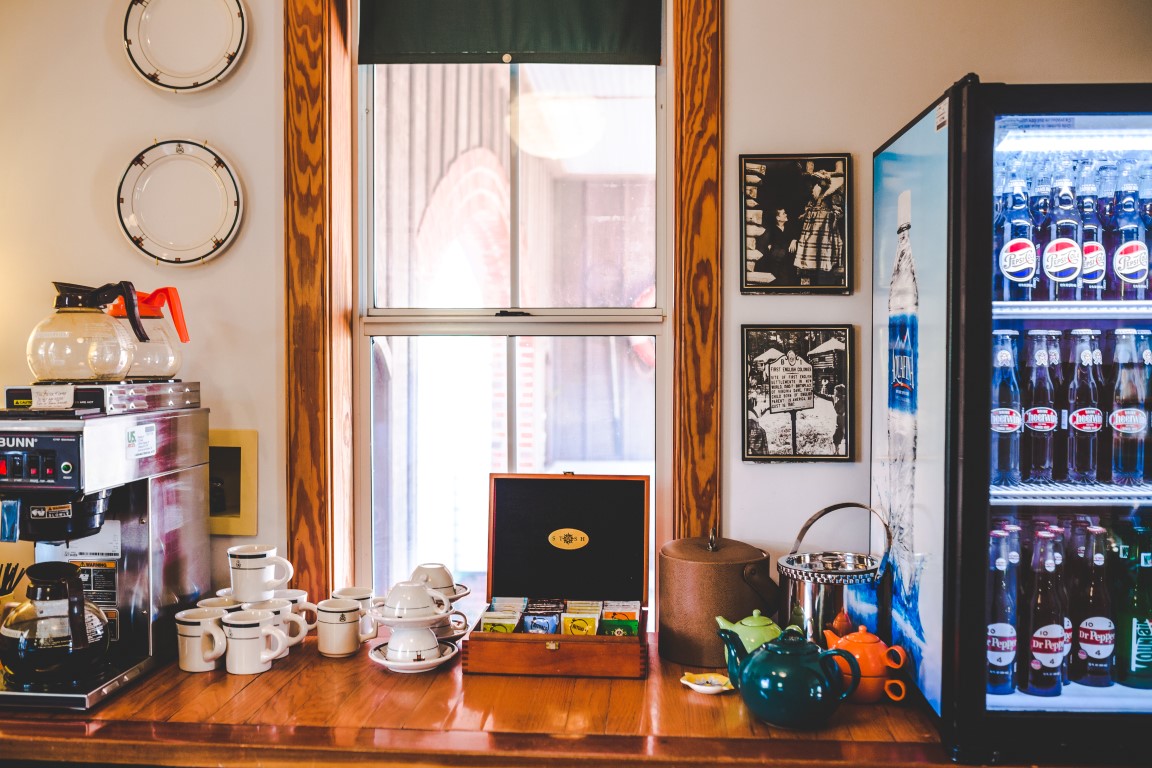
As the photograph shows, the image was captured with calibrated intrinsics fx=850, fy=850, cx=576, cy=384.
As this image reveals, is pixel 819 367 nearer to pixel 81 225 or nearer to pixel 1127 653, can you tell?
pixel 1127 653

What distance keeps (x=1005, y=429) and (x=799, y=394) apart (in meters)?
0.55

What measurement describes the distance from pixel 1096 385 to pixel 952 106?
0.73 metres

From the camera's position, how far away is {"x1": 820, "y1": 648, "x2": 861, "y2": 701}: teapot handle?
1686mm

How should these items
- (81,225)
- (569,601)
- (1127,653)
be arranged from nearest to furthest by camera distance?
1. (1127,653)
2. (569,601)
3. (81,225)

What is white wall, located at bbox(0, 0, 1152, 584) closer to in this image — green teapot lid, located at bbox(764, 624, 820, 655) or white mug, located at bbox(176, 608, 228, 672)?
white mug, located at bbox(176, 608, 228, 672)

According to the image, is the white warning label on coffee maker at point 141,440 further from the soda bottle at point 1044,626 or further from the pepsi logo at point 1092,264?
the pepsi logo at point 1092,264

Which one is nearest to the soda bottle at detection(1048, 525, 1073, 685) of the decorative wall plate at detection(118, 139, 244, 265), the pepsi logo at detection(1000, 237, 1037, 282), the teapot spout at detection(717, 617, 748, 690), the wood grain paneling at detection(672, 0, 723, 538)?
the pepsi logo at detection(1000, 237, 1037, 282)

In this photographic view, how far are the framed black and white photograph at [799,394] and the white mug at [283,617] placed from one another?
120 centimetres

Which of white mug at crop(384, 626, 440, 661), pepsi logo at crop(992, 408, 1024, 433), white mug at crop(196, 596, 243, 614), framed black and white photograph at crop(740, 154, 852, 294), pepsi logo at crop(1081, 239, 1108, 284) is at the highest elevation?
framed black and white photograph at crop(740, 154, 852, 294)

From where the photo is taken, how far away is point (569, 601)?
210cm

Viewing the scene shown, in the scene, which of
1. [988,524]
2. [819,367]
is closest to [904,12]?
[819,367]

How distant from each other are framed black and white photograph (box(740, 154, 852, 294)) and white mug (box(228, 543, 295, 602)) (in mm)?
1399

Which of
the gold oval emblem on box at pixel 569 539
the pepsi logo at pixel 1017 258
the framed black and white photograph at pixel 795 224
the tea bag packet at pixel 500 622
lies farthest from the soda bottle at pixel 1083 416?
the tea bag packet at pixel 500 622

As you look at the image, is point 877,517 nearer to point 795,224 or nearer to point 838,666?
point 838,666
